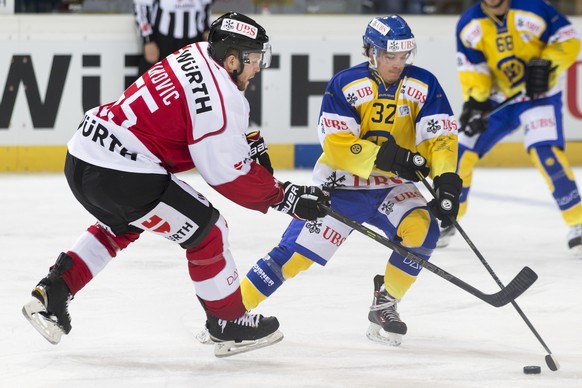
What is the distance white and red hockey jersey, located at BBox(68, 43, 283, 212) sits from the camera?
9.77ft

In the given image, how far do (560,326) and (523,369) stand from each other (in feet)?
1.97

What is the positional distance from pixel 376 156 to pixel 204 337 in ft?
2.43

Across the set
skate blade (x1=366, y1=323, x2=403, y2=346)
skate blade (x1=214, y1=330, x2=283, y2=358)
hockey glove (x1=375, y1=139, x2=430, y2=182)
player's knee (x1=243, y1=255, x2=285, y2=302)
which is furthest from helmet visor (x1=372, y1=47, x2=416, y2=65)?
skate blade (x1=214, y1=330, x2=283, y2=358)

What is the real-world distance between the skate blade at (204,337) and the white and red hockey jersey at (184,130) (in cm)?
50

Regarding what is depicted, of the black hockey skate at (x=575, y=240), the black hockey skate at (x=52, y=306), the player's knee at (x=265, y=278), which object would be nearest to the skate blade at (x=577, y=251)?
the black hockey skate at (x=575, y=240)

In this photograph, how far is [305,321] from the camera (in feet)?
12.2

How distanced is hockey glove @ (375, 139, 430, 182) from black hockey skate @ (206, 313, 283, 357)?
0.57 metres

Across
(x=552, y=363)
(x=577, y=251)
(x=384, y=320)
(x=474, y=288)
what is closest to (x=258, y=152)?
(x=384, y=320)

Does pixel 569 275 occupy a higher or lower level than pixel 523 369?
lower

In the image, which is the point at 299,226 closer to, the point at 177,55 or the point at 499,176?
the point at 177,55

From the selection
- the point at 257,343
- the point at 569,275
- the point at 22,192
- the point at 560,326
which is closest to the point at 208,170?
the point at 257,343

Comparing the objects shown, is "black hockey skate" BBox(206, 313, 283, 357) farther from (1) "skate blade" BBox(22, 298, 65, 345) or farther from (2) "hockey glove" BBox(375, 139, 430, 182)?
(2) "hockey glove" BBox(375, 139, 430, 182)

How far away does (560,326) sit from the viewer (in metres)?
3.66

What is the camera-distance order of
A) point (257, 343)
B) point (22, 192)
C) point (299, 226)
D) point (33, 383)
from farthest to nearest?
1. point (22, 192)
2. point (299, 226)
3. point (257, 343)
4. point (33, 383)
